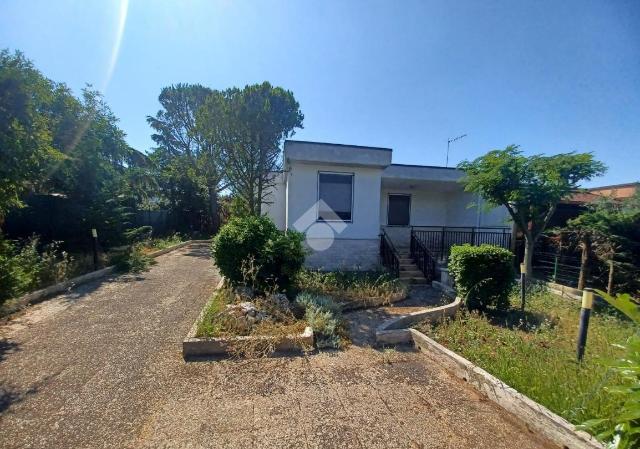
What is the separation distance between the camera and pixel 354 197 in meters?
8.19

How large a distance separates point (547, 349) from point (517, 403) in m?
1.56

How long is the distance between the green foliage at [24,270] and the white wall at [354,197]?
18.5 feet

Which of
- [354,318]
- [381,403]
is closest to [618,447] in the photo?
[381,403]

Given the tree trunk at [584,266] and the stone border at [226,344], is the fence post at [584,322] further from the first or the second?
the tree trunk at [584,266]

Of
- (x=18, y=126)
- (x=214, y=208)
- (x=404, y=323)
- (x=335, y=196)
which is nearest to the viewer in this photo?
(x=18, y=126)

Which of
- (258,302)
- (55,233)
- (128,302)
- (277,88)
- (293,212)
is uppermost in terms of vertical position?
(277,88)

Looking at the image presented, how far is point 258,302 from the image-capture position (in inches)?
188

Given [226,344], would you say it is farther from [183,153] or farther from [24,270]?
[183,153]

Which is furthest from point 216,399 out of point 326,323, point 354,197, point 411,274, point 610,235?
point 610,235

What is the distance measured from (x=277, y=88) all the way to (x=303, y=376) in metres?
8.41

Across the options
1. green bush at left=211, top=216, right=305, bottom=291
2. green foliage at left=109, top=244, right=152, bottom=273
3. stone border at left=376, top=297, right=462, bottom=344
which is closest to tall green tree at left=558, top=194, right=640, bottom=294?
stone border at left=376, top=297, right=462, bottom=344

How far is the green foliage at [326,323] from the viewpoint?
13.2 feet

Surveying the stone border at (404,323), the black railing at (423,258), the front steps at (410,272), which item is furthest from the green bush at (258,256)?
the black railing at (423,258)

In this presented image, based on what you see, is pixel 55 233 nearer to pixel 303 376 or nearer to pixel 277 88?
pixel 277 88
